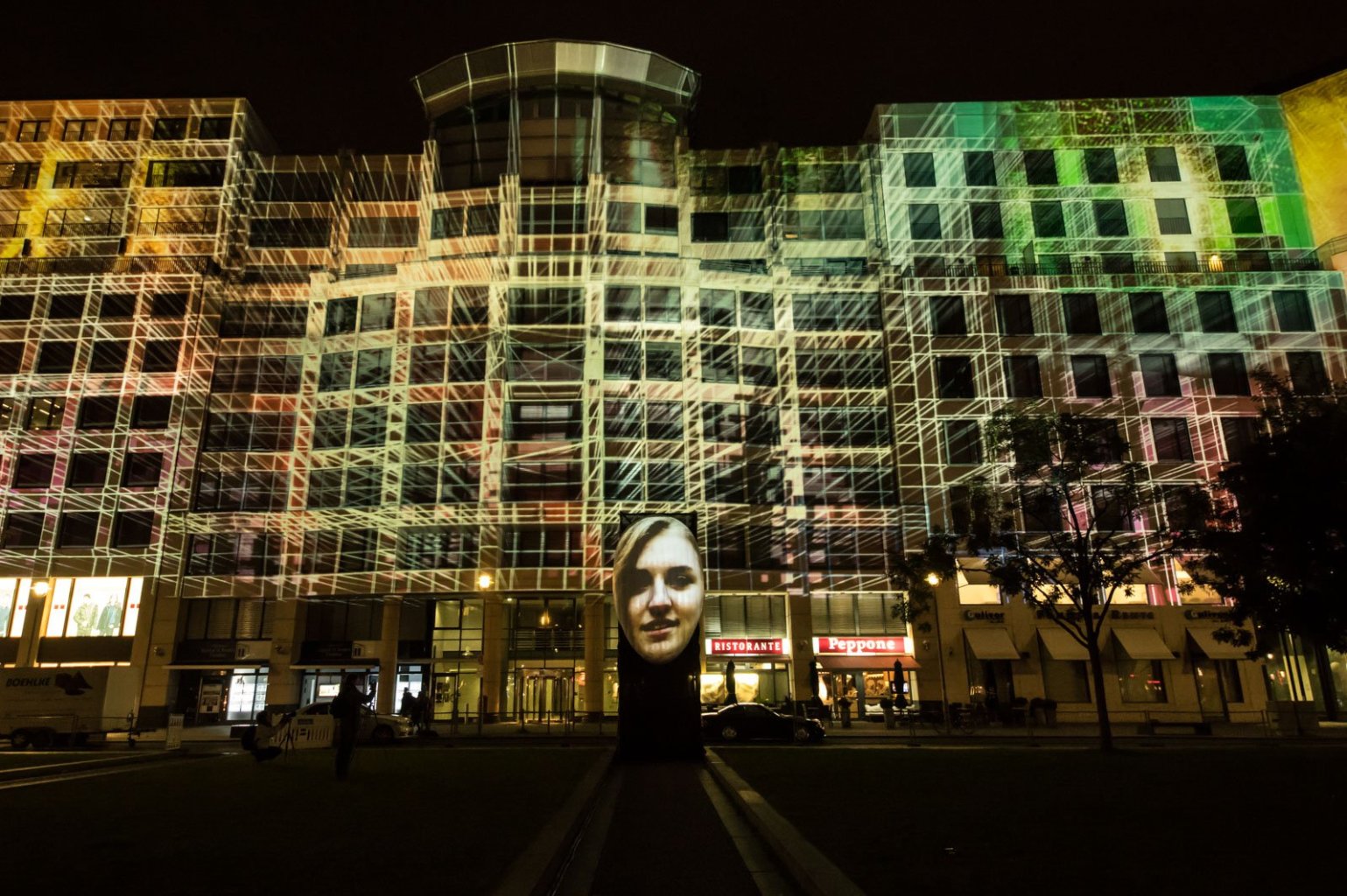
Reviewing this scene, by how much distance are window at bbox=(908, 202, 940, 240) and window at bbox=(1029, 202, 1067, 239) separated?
4.90 m

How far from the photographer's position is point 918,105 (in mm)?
45500

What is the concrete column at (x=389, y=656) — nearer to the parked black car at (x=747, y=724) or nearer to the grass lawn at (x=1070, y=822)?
the parked black car at (x=747, y=724)

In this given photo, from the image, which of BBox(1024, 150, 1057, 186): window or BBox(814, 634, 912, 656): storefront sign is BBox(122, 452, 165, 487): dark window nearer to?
BBox(814, 634, 912, 656): storefront sign

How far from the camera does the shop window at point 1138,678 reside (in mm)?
36938

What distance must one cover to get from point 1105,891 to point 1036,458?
66.6 ft

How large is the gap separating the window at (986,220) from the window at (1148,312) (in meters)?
7.17

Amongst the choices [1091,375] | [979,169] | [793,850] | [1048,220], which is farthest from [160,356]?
[793,850]

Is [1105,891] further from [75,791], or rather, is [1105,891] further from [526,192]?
[526,192]

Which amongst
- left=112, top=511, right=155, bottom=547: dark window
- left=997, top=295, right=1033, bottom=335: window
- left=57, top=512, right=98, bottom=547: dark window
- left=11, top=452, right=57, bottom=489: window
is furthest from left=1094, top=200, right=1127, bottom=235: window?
left=11, top=452, right=57, bottom=489: window

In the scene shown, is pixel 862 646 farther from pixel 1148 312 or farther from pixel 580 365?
pixel 1148 312

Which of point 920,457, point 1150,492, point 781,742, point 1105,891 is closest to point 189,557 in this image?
point 781,742

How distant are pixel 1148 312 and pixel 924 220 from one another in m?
11.7

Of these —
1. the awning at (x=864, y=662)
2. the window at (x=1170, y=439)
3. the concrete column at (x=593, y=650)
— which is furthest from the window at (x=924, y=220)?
the concrete column at (x=593, y=650)

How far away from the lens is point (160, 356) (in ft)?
146
